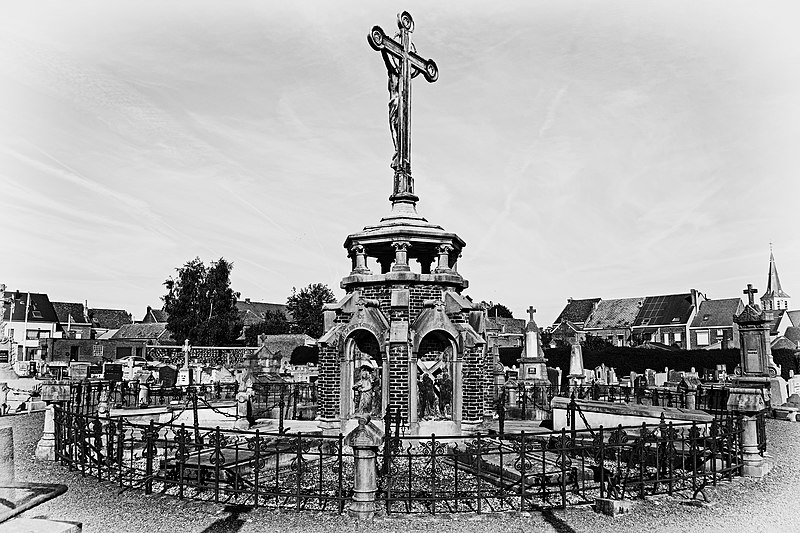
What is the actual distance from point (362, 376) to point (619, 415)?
641cm

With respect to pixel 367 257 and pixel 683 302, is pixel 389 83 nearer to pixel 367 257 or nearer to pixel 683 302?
pixel 367 257

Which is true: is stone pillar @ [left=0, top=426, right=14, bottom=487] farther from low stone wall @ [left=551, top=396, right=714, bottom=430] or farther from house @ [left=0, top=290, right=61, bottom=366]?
house @ [left=0, top=290, right=61, bottom=366]

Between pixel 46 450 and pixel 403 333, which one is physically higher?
pixel 403 333

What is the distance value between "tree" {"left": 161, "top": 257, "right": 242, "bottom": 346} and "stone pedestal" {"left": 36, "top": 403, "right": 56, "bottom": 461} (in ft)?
150

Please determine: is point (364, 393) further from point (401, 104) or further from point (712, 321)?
point (712, 321)

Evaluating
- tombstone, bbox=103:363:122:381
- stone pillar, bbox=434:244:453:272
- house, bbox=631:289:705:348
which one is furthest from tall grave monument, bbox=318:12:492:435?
house, bbox=631:289:705:348

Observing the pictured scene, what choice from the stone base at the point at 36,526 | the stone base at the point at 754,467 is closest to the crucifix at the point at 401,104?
the stone base at the point at 754,467

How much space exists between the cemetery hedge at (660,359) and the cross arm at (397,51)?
2860cm

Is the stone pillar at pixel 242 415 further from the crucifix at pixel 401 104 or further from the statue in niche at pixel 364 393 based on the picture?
the crucifix at pixel 401 104

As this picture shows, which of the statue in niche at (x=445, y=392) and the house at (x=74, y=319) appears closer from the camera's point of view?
the statue in niche at (x=445, y=392)

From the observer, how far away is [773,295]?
252 ft

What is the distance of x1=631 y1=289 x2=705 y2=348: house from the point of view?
71.3m

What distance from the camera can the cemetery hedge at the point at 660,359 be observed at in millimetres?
38688

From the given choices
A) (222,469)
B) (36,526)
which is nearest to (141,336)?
(222,469)
